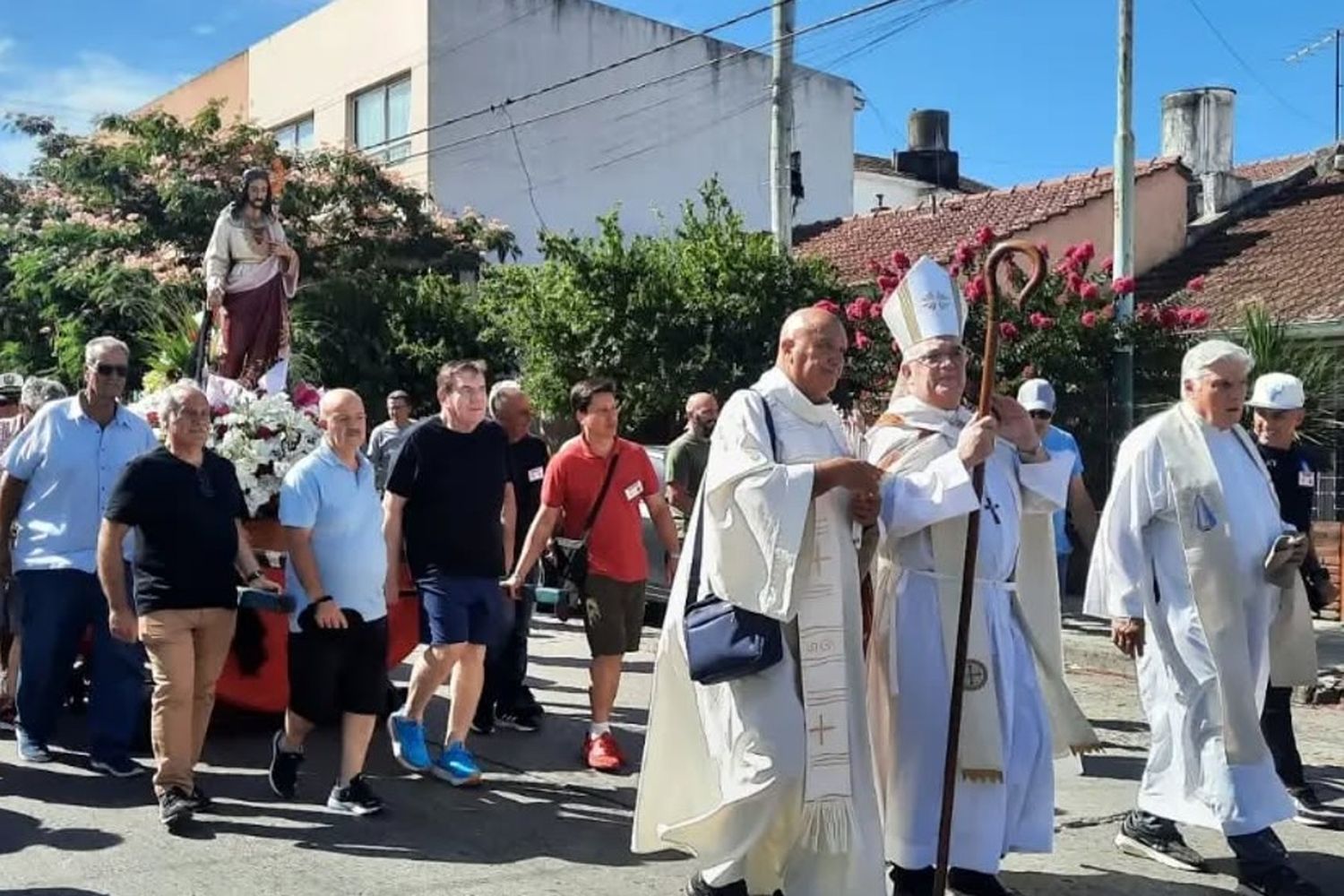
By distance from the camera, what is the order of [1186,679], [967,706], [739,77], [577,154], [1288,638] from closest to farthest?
[967,706] → [1186,679] → [1288,638] → [577,154] → [739,77]

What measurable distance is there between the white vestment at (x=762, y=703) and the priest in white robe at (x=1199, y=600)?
1.32 metres

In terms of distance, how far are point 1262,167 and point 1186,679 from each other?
21075mm

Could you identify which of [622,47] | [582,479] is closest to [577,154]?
[622,47]

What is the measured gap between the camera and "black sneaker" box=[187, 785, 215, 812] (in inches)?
229

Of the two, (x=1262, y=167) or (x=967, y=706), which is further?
(x=1262, y=167)

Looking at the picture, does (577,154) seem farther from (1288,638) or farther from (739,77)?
(1288,638)

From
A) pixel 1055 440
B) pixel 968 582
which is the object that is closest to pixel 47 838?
pixel 968 582

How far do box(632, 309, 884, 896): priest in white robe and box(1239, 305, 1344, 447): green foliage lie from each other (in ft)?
26.5

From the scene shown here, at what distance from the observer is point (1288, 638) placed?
19.6 ft

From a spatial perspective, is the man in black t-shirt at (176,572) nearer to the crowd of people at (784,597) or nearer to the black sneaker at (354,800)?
the crowd of people at (784,597)

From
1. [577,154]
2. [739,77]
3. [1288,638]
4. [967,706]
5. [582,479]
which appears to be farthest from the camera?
[739,77]

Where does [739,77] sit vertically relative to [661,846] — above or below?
above

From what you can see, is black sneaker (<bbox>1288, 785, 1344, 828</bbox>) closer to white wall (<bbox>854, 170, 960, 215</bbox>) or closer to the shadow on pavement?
the shadow on pavement

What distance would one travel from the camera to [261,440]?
731 centimetres
